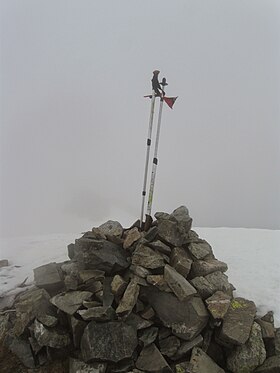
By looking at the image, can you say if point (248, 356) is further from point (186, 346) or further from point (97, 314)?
point (97, 314)

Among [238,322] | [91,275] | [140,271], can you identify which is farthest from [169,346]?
[91,275]

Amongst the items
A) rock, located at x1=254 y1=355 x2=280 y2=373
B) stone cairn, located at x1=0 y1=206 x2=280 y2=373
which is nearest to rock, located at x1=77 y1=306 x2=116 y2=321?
stone cairn, located at x1=0 y1=206 x2=280 y2=373

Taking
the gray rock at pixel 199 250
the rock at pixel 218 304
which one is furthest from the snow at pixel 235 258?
the gray rock at pixel 199 250

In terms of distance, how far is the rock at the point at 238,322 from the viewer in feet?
28.6

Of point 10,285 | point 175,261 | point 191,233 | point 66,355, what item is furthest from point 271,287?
point 10,285

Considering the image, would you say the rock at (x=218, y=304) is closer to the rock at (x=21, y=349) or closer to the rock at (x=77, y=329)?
the rock at (x=77, y=329)

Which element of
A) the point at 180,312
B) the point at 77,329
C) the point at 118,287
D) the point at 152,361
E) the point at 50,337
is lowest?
the point at 152,361

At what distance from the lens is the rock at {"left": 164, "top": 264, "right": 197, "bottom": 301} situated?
9109mm

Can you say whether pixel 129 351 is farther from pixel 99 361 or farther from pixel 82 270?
pixel 82 270

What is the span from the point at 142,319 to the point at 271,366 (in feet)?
12.3

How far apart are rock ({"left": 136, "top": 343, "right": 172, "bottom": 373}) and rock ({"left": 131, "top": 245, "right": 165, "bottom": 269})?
2319mm

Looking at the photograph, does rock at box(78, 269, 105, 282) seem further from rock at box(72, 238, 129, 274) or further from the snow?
the snow

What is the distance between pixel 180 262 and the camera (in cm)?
1008

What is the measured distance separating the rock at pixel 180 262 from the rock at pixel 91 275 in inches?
94.4
